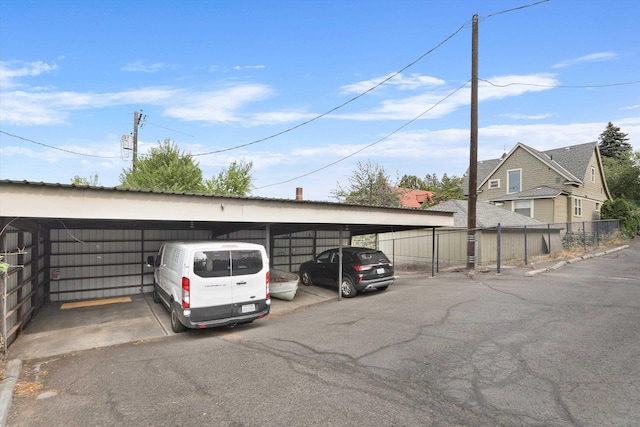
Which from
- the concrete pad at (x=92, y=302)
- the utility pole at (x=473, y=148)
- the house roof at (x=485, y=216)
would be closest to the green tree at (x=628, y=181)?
the house roof at (x=485, y=216)

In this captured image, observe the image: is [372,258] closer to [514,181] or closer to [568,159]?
[514,181]

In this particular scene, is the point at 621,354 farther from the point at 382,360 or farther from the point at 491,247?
the point at 491,247

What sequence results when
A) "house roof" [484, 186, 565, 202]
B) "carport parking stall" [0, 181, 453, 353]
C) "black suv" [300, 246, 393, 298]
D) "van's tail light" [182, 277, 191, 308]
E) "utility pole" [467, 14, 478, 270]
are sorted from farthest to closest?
"house roof" [484, 186, 565, 202], "utility pole" [467, 14, 478, 270], "black suv" [300, 246, 393, 298], "van's tail light" [182, 277, 191, 308], "carport parking stall" [0, 181, 453, 353]

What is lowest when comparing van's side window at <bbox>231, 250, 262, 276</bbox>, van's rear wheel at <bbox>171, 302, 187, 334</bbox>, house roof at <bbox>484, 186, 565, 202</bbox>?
van's rear wheel at <bbox>171, 302, 187, 334</bbox>

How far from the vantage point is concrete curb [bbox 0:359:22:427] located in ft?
14.1

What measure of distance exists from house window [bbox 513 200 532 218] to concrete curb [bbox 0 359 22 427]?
31936 millimetres

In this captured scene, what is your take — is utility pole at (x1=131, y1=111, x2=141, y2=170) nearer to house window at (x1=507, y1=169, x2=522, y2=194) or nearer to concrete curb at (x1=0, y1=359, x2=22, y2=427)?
concrete curb at (x1=0, y1=359, x2=22, y2=427)

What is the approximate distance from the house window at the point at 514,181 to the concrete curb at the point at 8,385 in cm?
3413

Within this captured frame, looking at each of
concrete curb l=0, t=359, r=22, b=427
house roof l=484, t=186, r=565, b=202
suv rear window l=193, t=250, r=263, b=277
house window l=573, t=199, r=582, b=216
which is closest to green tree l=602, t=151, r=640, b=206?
house window l=573, t=199, r=582, b=216

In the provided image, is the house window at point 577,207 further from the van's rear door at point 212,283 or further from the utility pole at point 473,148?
the van's rear door at point 212,283

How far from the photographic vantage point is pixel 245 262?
8.12 metres

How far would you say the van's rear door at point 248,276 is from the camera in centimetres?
791

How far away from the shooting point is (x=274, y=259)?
1578cm

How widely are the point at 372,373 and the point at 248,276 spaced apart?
387cm
